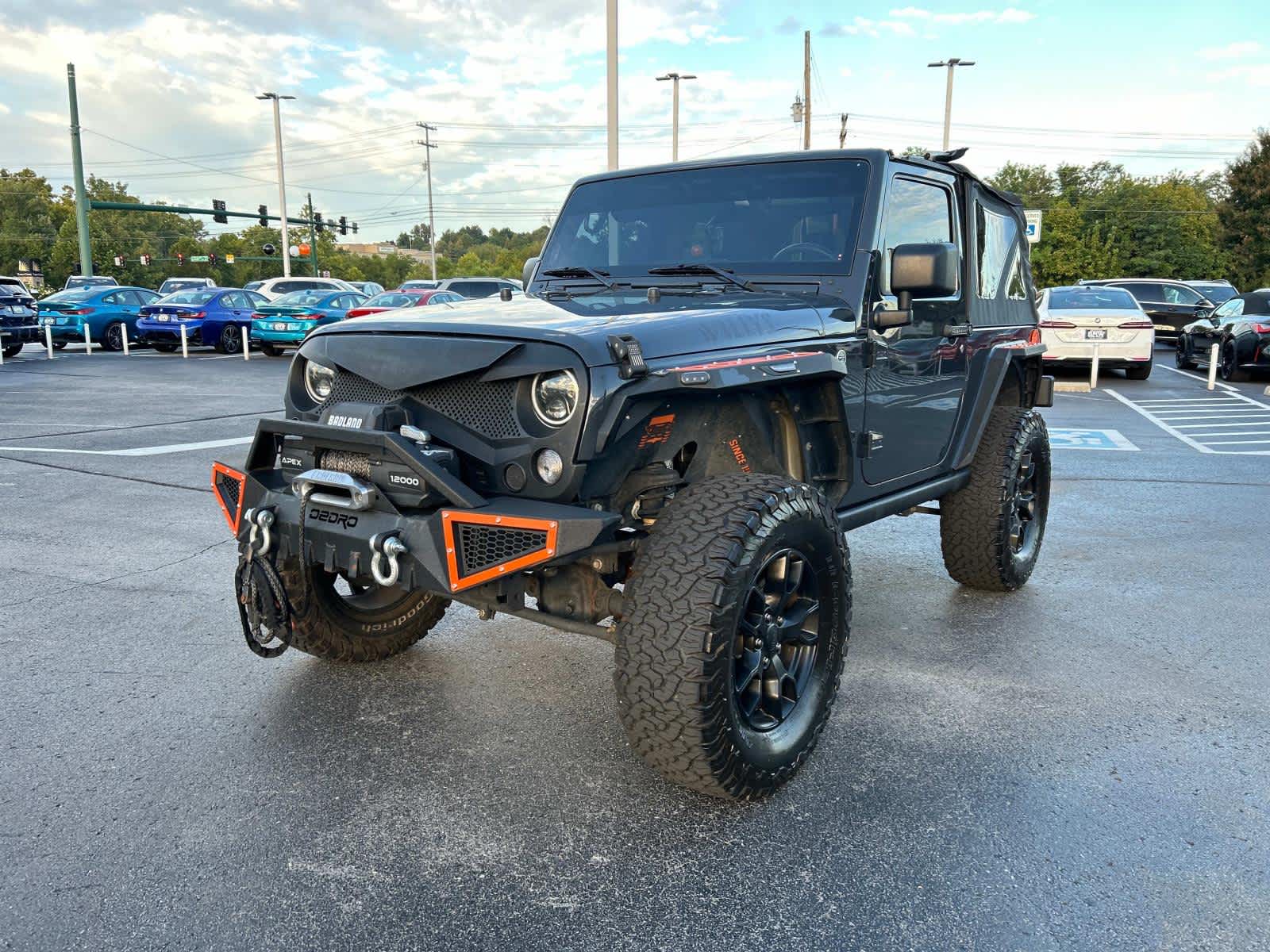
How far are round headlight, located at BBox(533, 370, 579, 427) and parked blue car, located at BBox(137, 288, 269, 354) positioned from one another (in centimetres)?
2160

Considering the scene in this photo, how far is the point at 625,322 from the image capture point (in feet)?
10.5

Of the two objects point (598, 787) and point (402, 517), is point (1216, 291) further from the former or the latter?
point (402, 517)

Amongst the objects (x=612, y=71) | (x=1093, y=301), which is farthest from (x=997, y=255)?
(x=1093, y=301)

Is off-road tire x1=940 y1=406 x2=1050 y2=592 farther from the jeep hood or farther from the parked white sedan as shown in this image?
the parked white sedan

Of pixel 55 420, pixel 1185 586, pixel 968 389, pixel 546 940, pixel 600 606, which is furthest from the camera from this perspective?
pixel 55 420

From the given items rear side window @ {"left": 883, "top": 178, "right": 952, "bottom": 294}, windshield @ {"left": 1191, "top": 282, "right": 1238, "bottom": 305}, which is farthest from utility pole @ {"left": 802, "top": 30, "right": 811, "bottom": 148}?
rear side window @ {"left": 883, "top": 178, "right": 952, "bottom": 294}

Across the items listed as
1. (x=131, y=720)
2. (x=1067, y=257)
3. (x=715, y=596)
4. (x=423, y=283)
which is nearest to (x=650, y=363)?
(x=715, y=596)

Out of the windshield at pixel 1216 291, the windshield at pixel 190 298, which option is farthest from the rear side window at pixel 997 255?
the windshield at pixel 1216 291

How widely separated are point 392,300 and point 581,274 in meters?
18.4

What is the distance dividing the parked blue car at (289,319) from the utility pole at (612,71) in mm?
8111

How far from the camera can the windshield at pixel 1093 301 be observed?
17.2 metres

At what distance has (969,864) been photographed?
2793 mm

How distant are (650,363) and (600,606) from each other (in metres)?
0.80

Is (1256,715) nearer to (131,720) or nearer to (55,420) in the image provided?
(131,720)
